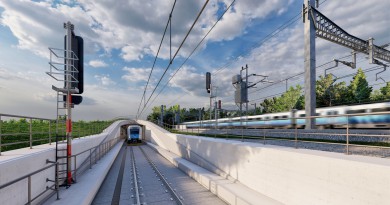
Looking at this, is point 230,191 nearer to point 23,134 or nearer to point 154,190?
point 154,190

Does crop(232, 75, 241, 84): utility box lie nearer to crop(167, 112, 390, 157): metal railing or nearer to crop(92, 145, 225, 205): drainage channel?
crop(167, 112, 390, 157): metal railing

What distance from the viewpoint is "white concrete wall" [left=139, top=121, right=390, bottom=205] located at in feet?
15.9

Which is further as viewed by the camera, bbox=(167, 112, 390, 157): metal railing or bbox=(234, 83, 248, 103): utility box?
bbox=(234, 83, 248, 103): utility box

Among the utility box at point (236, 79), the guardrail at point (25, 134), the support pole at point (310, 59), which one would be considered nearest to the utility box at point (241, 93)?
the utility box at point (236, 79)

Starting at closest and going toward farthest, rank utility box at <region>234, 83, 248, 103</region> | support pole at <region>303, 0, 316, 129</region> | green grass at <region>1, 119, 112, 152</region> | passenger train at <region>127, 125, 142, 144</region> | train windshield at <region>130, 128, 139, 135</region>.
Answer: green grass at <region>1, 119, 112, 152</region>, support pole at <region>303, 0, 316, 129</region>, utility box at <region>234, 83, 248, 103</region>, passenger train at <region>127, 125, 142, 144</region>, train windshield at <region>130, 128, 139, 135</region>

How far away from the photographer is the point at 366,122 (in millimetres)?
19859


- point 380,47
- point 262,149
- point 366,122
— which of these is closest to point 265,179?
point 262,149

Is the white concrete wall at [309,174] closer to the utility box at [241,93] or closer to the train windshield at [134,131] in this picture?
the utility box at [241,93]

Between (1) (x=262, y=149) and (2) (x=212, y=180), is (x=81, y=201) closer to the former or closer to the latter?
(2) (x=212, y=180)

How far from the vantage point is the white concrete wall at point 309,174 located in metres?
4.83

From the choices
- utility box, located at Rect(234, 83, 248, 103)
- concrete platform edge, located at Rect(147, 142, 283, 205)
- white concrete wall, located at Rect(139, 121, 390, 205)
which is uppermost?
utility box, located at Rect(234, 83, 248, 103)

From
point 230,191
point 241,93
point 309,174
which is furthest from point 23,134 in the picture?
point 241,93

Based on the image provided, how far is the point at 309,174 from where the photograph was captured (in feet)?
20.8

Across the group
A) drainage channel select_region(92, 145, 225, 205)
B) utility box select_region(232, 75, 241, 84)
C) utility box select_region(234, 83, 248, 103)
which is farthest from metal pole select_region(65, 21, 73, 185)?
utility box select_region(232, 75, 241, 84)
